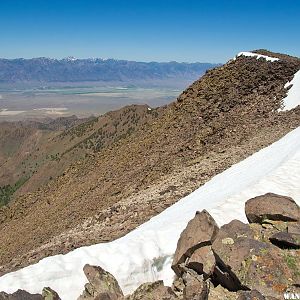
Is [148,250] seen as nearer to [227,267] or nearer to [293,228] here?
[227,267]

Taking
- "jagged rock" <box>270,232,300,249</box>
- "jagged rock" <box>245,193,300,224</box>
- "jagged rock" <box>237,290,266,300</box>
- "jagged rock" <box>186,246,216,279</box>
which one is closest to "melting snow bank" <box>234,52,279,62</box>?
"jagged rock" <box>245,193,300,224</box>

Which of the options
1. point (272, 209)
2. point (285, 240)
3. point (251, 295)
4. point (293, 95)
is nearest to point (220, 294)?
point (251, 295)

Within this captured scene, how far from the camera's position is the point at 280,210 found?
10.3 meters

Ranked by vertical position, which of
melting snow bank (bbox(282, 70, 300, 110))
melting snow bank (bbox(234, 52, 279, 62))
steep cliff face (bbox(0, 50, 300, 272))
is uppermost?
melting snow bank (bbox(234, 52, 279, 62))

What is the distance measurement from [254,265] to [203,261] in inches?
45.9

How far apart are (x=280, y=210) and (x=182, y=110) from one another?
27963mm

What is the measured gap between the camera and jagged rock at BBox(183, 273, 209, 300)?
7.69 m

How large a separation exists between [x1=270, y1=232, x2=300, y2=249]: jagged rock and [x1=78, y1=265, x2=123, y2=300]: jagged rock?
11.2 feet

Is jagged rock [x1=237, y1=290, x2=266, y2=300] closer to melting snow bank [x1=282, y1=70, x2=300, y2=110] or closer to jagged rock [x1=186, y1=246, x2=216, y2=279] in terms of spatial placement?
jagged rock [x1=186, y1=246, x2=216, y2=279]

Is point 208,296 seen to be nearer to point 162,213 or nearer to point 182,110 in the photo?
point 162,213

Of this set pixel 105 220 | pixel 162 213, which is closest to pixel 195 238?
pixel 162 213

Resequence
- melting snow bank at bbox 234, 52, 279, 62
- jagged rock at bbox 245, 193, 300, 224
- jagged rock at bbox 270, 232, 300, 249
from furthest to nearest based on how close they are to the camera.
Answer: melting snow bank at bbox 234, 52, 279, 62
jagged rock at bbox 245, 193, 300, 224
jagged rock at bbox 270, 232, 300, 249

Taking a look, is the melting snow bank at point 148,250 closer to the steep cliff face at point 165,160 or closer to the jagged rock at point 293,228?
the steep cliff face at point 165,160

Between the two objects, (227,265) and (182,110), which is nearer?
(227,265)
